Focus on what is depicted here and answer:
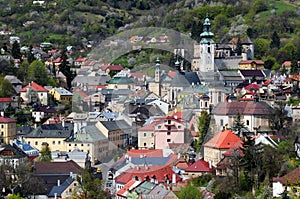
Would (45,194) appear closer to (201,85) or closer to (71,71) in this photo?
(201,85)

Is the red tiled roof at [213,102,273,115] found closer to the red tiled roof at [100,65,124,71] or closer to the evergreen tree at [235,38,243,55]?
the red tiled roof at [100,65,124,71]

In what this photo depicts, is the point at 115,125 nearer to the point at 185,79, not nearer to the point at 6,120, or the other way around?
the point at 6,120

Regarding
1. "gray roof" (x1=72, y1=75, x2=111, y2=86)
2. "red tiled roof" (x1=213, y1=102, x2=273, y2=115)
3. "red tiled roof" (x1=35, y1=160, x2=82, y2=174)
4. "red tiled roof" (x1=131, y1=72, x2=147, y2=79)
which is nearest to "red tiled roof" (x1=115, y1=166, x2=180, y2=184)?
"red tiled roof" (x1=35, y1=160, x2=82, y2=174)

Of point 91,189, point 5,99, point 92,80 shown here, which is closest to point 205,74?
point 92,80

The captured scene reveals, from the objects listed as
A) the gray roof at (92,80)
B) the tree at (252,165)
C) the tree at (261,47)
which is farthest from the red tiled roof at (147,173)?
the tree at (261,47)

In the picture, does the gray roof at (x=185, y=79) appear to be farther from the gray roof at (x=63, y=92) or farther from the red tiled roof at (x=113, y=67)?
the red tiled roof at (x=113, y=67)

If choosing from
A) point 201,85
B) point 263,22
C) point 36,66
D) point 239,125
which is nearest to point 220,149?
point 239,125
